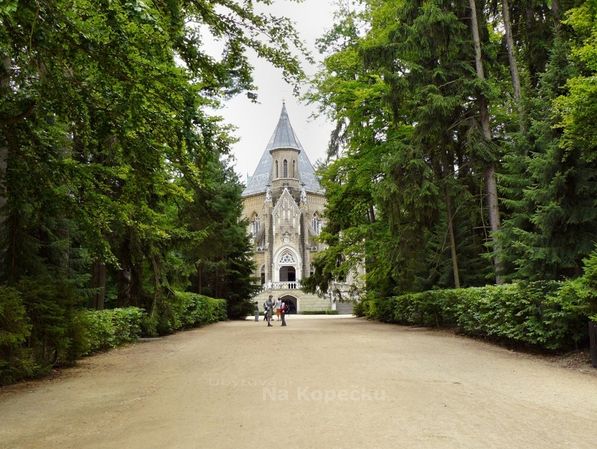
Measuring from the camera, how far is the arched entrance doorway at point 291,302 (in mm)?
55938

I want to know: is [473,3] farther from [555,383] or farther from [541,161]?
[555,383]

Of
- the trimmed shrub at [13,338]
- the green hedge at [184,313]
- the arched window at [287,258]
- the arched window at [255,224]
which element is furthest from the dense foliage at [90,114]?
the arched window at [255,224]

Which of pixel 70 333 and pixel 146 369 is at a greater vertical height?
pixel 70 333

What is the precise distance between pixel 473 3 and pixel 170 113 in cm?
1343

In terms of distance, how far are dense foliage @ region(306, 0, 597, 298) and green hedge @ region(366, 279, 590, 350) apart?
1.03 metres

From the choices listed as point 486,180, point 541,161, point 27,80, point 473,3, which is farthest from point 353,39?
point 27,80

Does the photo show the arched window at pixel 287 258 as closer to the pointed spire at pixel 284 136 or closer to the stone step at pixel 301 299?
the stone step at pixel 301 299

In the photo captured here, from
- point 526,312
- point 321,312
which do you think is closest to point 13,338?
point 526,312

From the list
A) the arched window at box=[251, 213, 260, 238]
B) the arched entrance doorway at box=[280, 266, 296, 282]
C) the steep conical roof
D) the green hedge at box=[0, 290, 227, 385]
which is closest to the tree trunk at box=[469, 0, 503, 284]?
the green hedge at box=[0, 290, 227, 385]

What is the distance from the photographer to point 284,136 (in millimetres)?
68875

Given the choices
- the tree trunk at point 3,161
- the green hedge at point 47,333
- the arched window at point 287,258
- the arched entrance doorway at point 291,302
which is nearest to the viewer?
the green hedge at point 47,333

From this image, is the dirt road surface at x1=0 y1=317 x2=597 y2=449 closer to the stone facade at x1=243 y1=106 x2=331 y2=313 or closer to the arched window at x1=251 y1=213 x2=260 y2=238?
the stone facade at x1=243 y1=106 x2=331 y2=313

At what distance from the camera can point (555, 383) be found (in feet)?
23.5

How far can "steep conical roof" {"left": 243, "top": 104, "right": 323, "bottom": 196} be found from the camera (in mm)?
68375
